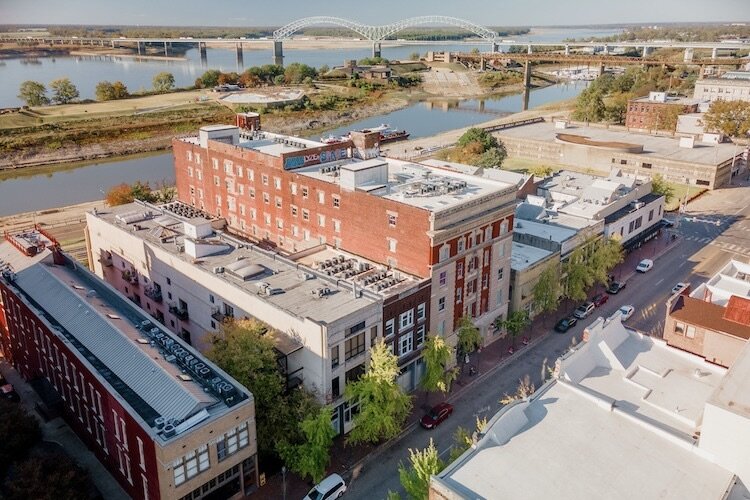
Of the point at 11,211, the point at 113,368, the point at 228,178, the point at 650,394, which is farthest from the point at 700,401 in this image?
the point at 11,211

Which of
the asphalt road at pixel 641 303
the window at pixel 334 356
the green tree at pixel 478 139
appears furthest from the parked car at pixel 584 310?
the green tree at pixel 478 139

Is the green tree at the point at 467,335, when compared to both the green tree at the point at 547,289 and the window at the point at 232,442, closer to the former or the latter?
the green tree at the point at 547,289

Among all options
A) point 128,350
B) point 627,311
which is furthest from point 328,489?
point 627,311

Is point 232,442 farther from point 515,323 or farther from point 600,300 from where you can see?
point 600,300

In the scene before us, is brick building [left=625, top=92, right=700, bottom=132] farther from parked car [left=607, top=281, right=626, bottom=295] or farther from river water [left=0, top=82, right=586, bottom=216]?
river water [left=0, top=82, right=586, bottom=216]

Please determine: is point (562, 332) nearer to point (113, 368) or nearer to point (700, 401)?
point (700, 401)
